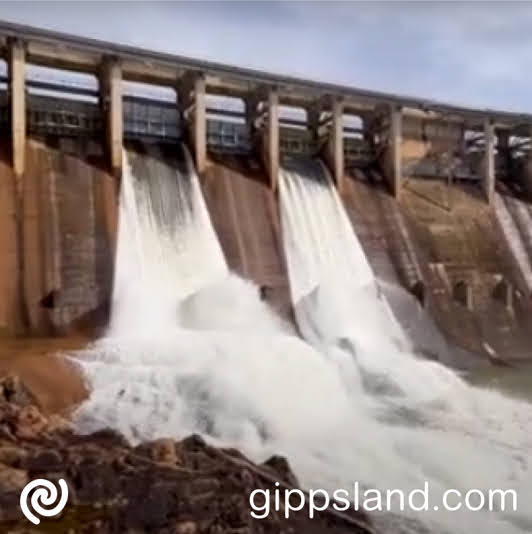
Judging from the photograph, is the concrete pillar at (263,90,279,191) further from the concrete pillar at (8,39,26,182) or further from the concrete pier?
the concrete pillar at (8,39,26,182)

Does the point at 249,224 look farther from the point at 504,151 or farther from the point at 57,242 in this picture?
the point at 504,151

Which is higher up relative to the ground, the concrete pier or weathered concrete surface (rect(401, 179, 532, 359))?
the concrete pier

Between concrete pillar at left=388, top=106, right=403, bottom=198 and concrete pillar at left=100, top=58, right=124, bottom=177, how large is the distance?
7450mm

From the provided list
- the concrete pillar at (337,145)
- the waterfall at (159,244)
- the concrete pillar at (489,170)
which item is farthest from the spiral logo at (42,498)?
the concrete pillar at (489,170)

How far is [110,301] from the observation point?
43.4 feet

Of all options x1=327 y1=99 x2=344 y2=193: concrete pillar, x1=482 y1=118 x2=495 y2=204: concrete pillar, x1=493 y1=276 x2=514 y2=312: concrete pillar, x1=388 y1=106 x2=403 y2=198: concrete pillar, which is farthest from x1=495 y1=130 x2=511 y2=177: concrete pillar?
x1=327 y1=99 x2=344 y2=193: concrete pillar

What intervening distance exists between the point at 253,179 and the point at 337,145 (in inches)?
104

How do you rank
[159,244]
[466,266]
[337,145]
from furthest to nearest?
1. [466,266]
2. [337,145]
3. [159,244]

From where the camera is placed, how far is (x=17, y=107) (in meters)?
13.8

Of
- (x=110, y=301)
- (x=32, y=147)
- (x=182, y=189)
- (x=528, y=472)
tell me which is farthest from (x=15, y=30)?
(x=528, y=472)

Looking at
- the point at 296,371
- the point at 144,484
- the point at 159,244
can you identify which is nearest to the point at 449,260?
the point at 159,244

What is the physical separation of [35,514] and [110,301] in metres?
7.07

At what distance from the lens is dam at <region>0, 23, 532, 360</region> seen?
13344 millimetres

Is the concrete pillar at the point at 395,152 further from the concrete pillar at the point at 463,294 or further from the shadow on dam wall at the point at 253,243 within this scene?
the concrete pillar at the point at 463,294
